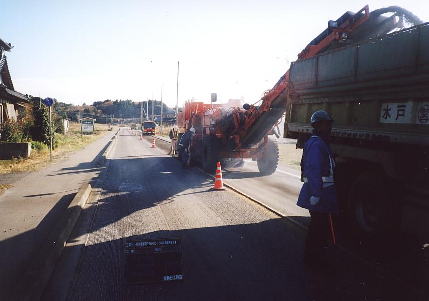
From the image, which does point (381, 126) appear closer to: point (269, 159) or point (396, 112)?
point (396, 112)

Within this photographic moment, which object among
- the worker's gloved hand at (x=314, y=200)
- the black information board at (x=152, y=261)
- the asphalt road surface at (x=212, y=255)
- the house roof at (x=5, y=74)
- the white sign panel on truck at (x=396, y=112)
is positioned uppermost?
the house roof at (x=5, y=74)

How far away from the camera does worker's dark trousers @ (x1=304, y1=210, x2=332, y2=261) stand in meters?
4.47

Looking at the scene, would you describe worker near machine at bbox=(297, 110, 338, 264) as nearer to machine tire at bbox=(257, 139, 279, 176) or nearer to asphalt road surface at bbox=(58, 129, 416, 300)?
asphalt road surface at bbox=(58, 129, 416, 300)

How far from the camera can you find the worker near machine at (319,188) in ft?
14.3

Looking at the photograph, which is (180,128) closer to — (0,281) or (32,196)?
(32,196)

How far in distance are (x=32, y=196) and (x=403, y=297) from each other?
828cm

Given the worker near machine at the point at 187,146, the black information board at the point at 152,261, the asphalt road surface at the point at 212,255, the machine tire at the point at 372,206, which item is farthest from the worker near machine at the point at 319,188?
the worker near machine at the point at 187,146

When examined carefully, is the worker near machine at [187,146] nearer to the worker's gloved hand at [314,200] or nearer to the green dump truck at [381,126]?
the green dump truck at [381,126]

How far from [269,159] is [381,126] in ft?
24.8

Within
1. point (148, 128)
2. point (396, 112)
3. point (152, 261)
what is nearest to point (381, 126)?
point (396, 112)

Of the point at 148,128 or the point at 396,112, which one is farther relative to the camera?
the point at 148,128

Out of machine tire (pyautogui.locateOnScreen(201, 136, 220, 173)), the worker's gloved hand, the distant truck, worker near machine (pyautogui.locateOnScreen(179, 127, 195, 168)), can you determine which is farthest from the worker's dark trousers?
the distant truck

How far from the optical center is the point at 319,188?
4.34m

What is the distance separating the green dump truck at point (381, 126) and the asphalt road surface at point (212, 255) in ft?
3.25
